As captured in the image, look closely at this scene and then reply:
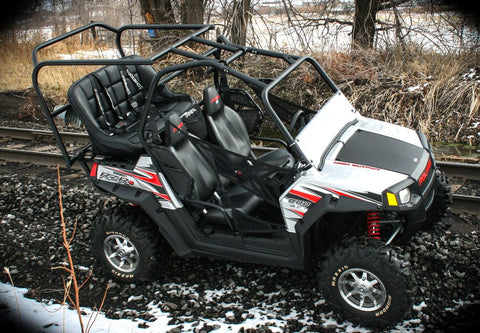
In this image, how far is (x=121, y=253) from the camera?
14.2 ft

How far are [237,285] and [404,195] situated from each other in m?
1.68

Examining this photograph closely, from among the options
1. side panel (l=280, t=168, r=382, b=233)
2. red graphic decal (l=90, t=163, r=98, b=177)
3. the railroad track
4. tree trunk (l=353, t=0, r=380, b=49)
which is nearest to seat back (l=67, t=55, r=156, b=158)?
red graphic decal (l=90, t=163, r=98, b=177)

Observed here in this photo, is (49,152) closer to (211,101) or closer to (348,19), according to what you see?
(211,101)

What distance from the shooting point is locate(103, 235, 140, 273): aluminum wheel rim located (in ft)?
14.1

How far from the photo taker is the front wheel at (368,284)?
3.39 meters

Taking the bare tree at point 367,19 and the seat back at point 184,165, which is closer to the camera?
the seat back at point 184,165

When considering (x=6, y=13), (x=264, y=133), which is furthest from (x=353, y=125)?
(x=6, y=13)

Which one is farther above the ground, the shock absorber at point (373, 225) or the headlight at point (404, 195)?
the headlight at point (404, 195)

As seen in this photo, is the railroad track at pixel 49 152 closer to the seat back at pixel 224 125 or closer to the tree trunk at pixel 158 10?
the seat back at pixel 224 125

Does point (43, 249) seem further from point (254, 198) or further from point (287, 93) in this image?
point (287, 93)

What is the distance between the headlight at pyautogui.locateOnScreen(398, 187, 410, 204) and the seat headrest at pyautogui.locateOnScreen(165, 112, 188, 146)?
1738 mm

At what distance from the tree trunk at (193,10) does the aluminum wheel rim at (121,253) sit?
279 inches

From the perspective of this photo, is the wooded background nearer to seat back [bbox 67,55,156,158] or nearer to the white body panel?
seat back [bbox 67,55,156,158]

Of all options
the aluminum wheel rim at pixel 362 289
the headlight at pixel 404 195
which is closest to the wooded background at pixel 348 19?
the headlight at pixel 404 195
